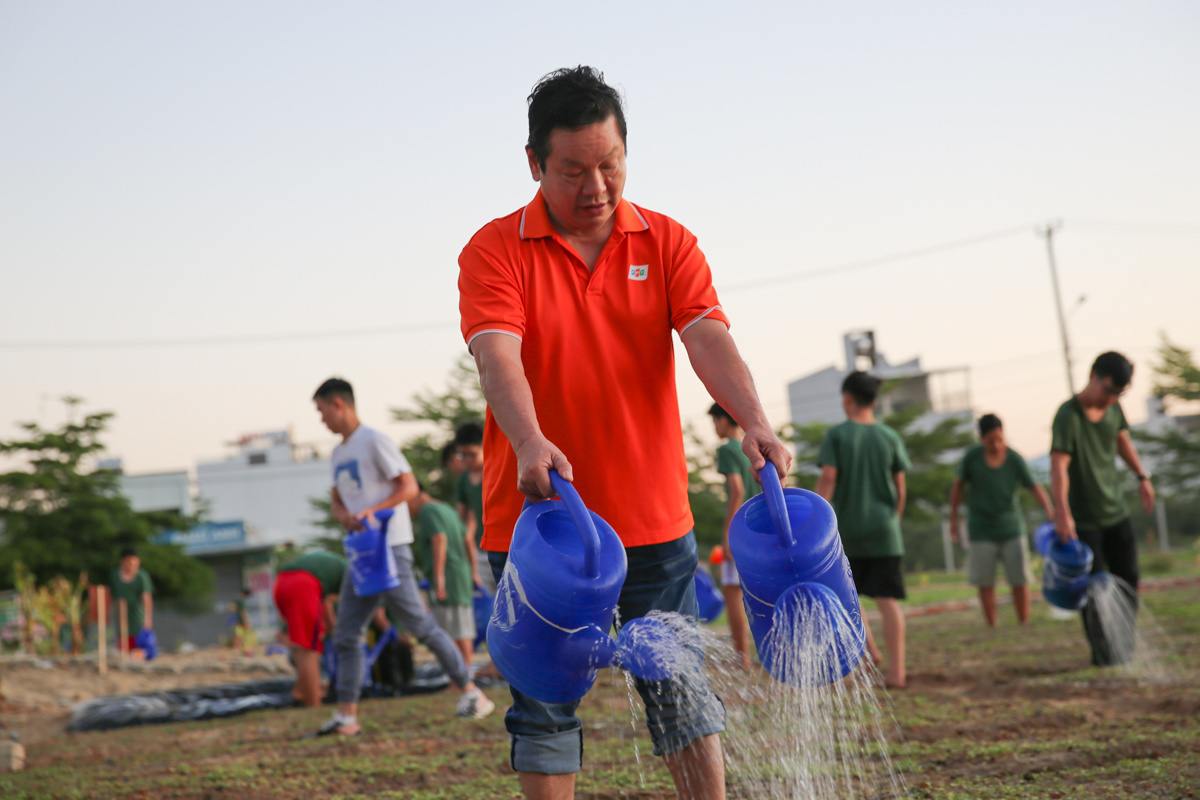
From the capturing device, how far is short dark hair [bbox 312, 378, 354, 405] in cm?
571

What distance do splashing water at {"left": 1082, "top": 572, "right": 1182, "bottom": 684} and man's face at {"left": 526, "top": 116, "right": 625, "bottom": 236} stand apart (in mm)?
4651

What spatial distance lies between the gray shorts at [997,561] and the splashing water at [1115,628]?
2405 millimetres

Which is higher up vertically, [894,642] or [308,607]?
[308,607]

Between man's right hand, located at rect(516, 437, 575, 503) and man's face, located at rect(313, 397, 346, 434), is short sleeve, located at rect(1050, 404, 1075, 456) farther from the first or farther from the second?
man's right hand, located at rect(516, 437, 575, 503)

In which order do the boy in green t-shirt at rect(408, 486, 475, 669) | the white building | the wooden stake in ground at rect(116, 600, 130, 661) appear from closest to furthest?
the boy in green t-shirt at rect(408, 486, 475, 669), the wooden stake in ground at rect(116, 600, 130, 661), the white building

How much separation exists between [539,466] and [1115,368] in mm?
4729

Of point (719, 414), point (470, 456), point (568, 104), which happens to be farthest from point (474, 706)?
point (568, 104)

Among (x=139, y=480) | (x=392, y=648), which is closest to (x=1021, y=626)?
(x=392, y=648)

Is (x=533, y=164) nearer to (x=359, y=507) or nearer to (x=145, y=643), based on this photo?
(x=359, y=507)

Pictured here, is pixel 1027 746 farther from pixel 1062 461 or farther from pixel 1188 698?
pixel 1062 461

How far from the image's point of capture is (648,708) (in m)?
2.45

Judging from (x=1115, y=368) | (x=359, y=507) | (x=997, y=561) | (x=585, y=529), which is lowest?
(x=997, y=561)

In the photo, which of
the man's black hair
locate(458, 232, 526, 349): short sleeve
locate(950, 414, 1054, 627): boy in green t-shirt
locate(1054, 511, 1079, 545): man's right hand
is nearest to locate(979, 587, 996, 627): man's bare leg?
locate(950, 414, 1054, 627): boy in green t-shirt

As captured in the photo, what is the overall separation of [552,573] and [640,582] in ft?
1.39
